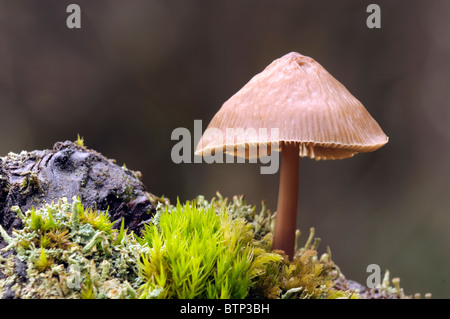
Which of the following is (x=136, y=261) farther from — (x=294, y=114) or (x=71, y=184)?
(x=294, y=114)

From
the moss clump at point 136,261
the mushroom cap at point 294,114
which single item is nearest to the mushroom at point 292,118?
the mushroom cap at point 294,114

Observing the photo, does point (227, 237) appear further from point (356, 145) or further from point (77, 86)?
point (77, 86)

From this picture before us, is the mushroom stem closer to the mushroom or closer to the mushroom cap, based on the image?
the mushroom

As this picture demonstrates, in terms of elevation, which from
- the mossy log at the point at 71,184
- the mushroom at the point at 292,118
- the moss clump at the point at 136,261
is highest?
the mushroom at the point at 292,118

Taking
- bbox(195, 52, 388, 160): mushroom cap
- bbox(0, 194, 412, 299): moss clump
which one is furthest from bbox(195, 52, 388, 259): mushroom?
bbox(0, 194, 412, 299): moss clump

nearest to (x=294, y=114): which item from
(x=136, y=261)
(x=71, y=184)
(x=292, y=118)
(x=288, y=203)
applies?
(x=292, y=118)

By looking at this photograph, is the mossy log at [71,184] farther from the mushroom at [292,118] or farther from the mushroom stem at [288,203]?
the mushroom stem at [288,203]

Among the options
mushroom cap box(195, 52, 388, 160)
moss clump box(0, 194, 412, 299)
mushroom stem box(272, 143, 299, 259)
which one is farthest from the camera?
mushroom stem box(272, 143, 299, 259)

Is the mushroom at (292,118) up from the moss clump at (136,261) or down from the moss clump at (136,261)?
up

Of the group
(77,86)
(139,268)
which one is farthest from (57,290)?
(77,86)
